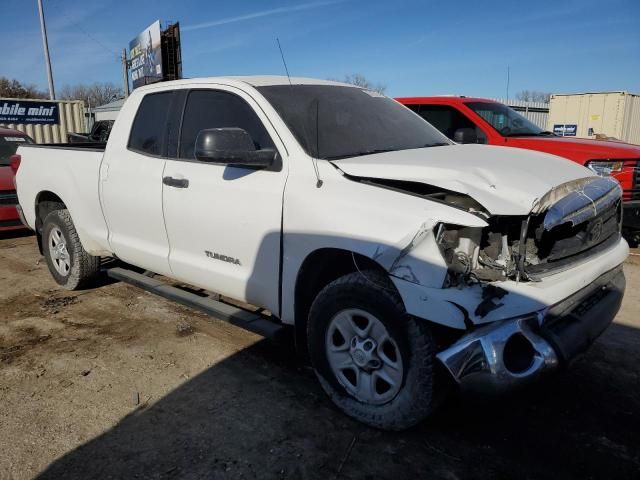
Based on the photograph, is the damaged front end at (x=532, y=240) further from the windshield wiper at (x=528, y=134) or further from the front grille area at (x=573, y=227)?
the windshield wiper at (x=528, y=134)

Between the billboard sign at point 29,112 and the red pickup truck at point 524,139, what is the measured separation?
16.4m

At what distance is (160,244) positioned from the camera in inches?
158

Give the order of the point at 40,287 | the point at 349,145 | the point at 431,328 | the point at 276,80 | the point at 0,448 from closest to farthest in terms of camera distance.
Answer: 1. the point at 431,328
2. the point at 0,448
3. the point at 349,145
4. the point at 276,80
5. the point at 40,287

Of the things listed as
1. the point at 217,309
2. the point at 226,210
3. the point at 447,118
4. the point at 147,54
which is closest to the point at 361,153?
the point at 226,210

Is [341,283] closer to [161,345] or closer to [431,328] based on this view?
[431,328]

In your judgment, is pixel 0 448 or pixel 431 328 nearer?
pixel 431 328

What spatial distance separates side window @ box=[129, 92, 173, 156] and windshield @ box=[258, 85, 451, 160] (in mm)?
987

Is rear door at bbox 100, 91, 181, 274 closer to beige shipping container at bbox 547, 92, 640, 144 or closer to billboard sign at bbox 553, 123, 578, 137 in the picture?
beige shipping container at bbox 547, 92, 640, 144

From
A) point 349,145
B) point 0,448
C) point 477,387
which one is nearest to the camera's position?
point 477,387

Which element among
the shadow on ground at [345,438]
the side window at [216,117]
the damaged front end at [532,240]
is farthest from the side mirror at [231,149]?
the shadow on ground at [345,438]

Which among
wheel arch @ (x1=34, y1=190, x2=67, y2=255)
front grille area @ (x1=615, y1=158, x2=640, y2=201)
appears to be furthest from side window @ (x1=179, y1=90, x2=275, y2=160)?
front grille area @ (x1=615, y1=158, x2=640, y2=201)

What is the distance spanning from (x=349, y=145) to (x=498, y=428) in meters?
1.88

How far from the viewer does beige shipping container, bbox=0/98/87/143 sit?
19062 millimetres

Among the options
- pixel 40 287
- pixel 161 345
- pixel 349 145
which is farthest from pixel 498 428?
pixel 40 287
